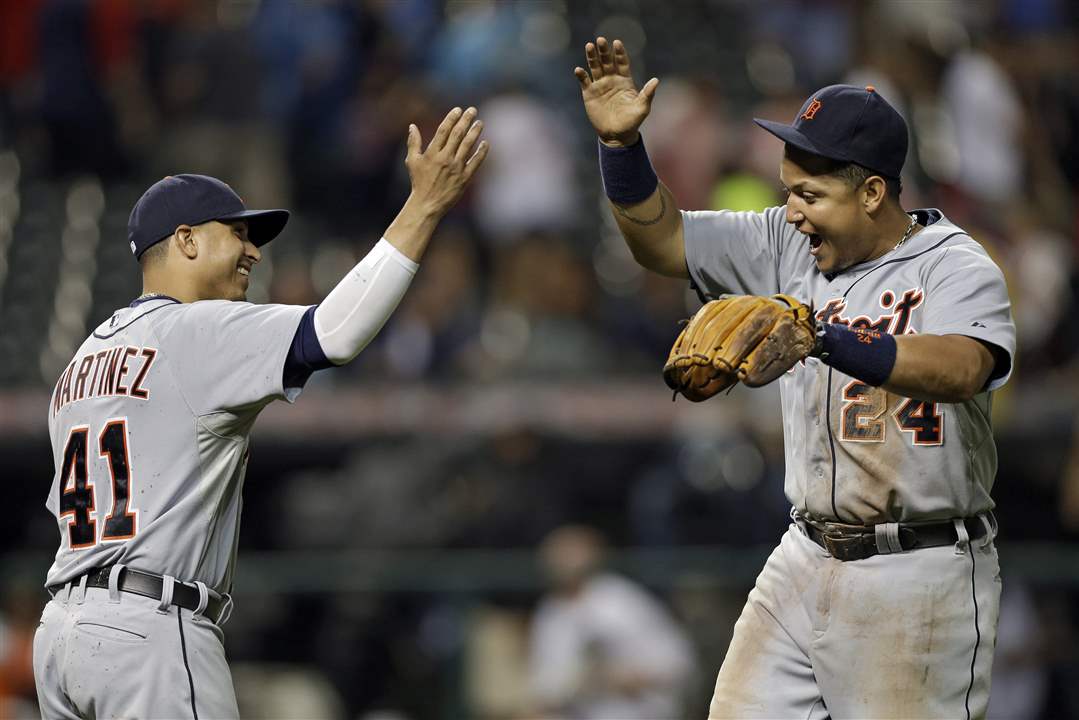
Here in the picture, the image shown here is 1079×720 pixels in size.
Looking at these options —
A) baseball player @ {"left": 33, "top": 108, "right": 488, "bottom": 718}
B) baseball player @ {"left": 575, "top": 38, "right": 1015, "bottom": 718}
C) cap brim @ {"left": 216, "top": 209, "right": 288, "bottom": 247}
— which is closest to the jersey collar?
baseball player @ {"left": 33, "top": 108, "right": 488, "bottom": 718}

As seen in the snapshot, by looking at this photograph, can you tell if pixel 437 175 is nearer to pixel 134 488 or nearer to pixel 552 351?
pixel 134 488

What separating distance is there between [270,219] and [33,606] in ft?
15.8

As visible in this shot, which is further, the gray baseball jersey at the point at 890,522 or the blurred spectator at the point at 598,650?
the blurred spectator at the point at 598,650

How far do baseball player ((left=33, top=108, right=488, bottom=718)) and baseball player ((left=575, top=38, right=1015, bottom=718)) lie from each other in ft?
3.17

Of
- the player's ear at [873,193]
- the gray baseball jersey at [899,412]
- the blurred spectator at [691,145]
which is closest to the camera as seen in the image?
the gray baseball jersey at [899,412]

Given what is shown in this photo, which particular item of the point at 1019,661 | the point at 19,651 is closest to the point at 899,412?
the point at 1019,661

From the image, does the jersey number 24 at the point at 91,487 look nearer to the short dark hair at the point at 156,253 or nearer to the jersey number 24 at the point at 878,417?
the short dark hair at the point at 156,253

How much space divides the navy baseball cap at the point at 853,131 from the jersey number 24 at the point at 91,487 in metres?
1.96

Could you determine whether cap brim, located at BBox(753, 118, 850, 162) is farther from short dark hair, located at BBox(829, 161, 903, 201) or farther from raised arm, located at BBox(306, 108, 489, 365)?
raised arm, located at BBox(306, 108, 489, 365)

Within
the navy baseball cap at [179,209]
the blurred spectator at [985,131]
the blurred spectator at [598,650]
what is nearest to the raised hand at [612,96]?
the navy baseball cap at [179,209]

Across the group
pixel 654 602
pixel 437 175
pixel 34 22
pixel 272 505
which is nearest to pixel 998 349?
pixel 437 175

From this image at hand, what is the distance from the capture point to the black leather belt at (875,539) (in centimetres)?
449

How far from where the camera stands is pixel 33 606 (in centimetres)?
902

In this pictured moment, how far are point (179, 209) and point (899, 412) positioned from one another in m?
2.05
